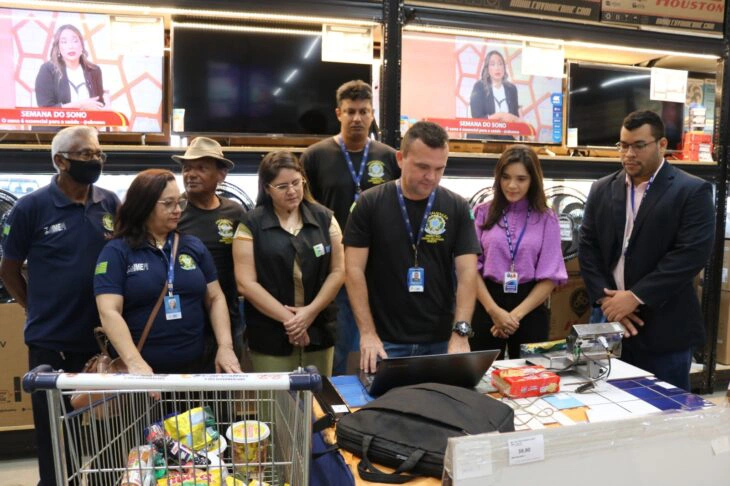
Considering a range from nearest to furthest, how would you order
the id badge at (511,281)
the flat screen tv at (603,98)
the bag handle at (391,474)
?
the bag handle at (391,474) < the id badge at (511,281) < the flat screen tv at (603,98)

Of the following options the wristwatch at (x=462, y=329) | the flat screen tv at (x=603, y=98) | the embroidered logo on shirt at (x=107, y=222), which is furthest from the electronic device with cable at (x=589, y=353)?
the flat screen tv at (x=603, y=98)

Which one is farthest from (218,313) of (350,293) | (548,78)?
(548,78)

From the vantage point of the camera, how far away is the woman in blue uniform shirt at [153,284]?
2223 mm

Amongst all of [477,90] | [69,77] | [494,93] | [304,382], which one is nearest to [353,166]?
[477,90]

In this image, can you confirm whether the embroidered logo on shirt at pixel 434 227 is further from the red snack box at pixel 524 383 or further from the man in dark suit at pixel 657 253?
the man in dark suit at pixel 657 253

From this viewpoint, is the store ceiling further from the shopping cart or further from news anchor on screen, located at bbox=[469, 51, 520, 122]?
the shopping cart

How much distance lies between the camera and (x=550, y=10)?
3.78 meters

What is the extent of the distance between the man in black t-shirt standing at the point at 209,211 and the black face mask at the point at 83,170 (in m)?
0.41

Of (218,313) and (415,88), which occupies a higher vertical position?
(415,88)

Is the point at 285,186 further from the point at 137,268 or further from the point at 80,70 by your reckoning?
the point at 80,70

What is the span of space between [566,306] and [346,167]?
82.7 inches

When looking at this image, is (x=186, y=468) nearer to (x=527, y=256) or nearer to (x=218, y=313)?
(x=218, y=313)

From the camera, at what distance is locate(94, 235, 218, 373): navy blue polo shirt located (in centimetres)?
225

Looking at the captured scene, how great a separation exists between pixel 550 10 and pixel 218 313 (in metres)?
2.90
